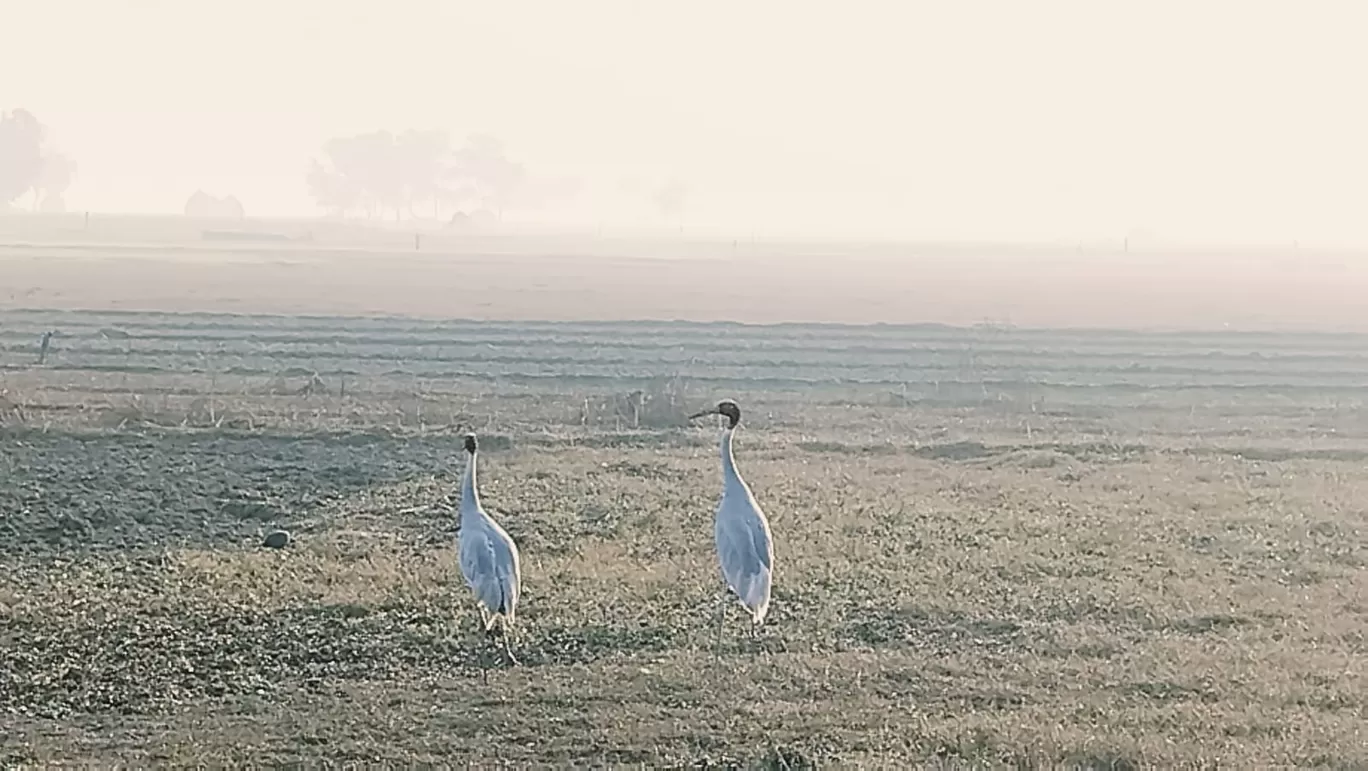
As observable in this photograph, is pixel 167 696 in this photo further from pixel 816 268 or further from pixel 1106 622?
pixel 816 268

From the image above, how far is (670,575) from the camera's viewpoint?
16.8 metres

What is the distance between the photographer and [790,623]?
15.0 metres

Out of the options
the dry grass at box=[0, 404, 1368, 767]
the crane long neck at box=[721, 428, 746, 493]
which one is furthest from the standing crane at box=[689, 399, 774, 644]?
the dry grass at box=[0, 404, 1368, 767]

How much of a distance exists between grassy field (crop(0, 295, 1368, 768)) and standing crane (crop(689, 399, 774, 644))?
0.48 metres

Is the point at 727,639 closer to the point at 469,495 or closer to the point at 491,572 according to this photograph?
the point at 491,572

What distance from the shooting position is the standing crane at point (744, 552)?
14.0 meters

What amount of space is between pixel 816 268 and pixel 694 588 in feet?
306

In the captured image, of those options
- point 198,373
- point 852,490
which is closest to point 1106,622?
point 852,490

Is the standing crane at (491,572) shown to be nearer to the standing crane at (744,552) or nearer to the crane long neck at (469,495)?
the crane long neck at (469,495)

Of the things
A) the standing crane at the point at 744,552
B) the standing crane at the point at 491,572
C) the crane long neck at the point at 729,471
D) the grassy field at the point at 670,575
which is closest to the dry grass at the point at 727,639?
the grassy field at the point at 670,575

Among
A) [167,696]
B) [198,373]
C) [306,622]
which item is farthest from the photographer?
[198,373]

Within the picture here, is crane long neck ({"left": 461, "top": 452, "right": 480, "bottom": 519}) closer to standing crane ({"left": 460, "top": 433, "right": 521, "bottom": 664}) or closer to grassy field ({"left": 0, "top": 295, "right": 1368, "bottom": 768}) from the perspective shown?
standing crane ({"left": 460, "top": 433, "right": 521, "bottom": 664})

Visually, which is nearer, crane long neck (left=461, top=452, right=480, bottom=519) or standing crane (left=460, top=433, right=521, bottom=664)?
standing crane (left=460, top=433, right=521, bottom=664)

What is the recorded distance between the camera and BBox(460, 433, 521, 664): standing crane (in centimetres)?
1372
